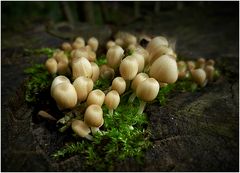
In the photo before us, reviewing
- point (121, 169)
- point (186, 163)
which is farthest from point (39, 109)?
point (186, 163)

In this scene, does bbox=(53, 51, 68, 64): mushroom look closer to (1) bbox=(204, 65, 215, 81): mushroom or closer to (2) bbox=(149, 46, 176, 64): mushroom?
(2) bbox=(149, 46, 176, 64): mushroom

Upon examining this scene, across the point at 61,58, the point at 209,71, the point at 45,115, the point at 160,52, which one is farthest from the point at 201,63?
the point at 45,115

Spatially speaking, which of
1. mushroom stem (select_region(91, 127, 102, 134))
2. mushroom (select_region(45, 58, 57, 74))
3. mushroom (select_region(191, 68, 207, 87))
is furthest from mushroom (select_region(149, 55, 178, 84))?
mushroom (select_region(45, 58, 57, 74))

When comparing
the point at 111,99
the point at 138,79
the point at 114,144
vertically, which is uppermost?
the point at 138,79

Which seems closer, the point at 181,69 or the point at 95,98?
the point at 95,98

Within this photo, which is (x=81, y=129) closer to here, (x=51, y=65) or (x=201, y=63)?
(x=51, y=65)

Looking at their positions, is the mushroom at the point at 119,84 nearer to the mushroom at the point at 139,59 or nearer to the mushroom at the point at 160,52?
the mushroom at the point at 139,59
